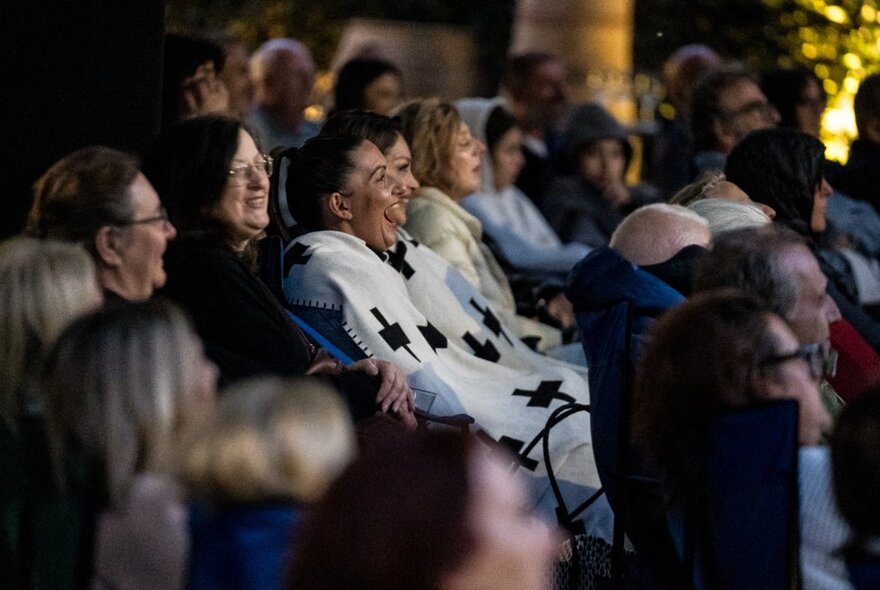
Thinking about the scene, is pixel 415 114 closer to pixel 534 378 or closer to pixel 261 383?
pixel 534 378

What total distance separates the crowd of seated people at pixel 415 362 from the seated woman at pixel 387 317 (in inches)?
0.5

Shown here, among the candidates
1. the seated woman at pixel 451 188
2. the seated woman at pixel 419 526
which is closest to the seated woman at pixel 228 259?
the seated woman at pixel 451 188

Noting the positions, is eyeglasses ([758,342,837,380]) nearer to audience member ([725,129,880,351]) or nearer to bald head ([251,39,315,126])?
audience member ([725,129,880,351])

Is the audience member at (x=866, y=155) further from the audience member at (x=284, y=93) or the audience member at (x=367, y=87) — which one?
the audience member at (x=284, y=93)

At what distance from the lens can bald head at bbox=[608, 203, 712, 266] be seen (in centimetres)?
513

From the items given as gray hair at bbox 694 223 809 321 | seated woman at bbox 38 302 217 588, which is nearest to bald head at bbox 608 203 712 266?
gray hair at bbox 694 223 809 321

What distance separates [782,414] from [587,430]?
211 centimetres

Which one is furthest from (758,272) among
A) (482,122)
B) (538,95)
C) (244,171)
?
(538,95)

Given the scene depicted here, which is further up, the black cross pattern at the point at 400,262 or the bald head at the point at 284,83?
the bald head at the point at 284,83

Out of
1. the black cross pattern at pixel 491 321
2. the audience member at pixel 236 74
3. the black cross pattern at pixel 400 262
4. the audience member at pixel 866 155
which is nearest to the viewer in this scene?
the black cross pattern at pixel 400 262

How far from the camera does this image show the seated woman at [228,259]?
516 centimetres

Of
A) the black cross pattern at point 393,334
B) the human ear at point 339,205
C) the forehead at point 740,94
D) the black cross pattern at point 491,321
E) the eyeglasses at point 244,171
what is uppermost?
the forehead at point 740,94

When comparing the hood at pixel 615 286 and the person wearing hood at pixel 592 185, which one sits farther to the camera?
the person wearing hood at pixel 592 185

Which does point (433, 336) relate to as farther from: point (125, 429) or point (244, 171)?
point (125, 429)
